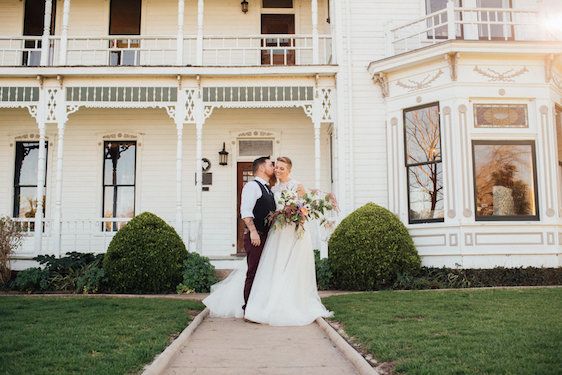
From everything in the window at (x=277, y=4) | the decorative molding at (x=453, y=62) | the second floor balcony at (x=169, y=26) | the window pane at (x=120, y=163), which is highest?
the window at (x=277, y=4)

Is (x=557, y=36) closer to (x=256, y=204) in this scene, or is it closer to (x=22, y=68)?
(x=256, y=204)

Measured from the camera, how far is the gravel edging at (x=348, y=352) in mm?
4531

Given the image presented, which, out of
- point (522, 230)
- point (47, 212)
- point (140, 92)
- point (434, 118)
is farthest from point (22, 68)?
point (522, 230)

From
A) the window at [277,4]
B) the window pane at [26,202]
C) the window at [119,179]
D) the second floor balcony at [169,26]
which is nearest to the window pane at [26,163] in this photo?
the window pane at [26,202]

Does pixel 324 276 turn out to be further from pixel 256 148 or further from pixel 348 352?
pixel 348 352

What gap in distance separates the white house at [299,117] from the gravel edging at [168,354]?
20.8 feet

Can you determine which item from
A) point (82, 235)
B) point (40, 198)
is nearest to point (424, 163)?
point (40, 198)

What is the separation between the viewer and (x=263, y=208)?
7539 mm

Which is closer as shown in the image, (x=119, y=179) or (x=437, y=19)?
(x=437, y=19)

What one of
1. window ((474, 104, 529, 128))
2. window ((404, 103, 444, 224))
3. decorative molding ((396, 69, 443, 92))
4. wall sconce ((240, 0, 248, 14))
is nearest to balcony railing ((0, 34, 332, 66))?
wall sconce ((240, 0, 248, 14))

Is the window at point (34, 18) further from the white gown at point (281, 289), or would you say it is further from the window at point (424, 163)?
the white gown at point (281, 289)

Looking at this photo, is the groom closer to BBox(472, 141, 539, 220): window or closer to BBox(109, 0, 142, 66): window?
BBox(472, 141, 539, 220): window

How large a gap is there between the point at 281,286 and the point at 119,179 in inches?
367

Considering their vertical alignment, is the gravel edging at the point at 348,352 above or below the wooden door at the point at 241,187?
below
